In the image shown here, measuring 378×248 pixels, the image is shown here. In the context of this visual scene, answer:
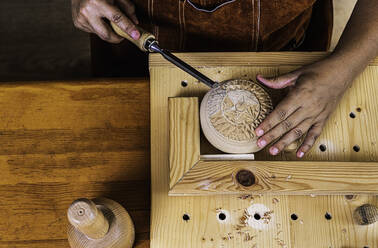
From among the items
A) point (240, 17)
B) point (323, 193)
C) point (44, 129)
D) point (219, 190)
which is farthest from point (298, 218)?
point (44, 129)

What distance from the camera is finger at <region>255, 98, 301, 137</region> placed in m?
0.62

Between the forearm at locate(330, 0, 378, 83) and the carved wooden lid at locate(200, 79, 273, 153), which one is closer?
the carved wooden lid at locate(200, 79, 273, 153)

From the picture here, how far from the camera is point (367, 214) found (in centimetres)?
65

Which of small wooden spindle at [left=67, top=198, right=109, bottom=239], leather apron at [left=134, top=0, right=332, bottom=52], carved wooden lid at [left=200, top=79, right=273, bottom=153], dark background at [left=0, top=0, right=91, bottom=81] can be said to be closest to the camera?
small wooden spindle at [left=67, top=198, right=109, bottom=239]

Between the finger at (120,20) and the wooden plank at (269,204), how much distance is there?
12 cm

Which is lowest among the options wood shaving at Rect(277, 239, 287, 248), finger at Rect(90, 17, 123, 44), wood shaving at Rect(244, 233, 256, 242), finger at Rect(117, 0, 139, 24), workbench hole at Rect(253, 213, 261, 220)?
wood shaving at Rect(277, 239, 287, 248)

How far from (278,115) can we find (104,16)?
0.43 metres

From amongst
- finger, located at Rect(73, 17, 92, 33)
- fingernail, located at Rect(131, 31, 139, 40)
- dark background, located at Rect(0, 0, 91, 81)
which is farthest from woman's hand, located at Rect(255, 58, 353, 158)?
dark background, located at Rect(0, 0, 91, 81)

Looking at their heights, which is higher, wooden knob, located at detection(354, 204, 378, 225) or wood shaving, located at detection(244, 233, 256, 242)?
wooden knob, located at detection(354, 204, 378, 225)

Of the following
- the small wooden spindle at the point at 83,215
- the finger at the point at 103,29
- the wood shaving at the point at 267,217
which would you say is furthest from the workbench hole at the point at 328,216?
the finger at the point at 103,29

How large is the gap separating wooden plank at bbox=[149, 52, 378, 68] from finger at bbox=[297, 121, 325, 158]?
0.53 ft

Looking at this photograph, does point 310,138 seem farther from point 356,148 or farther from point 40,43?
point 40,43

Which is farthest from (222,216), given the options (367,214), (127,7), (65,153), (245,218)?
(127,7)

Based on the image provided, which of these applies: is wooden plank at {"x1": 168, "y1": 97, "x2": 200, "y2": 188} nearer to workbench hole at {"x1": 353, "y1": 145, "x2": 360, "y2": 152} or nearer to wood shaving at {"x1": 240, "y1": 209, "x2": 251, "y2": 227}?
wood shaving at {"x1": 240, "y1": 209, "x2": 251, "y2": 227}
